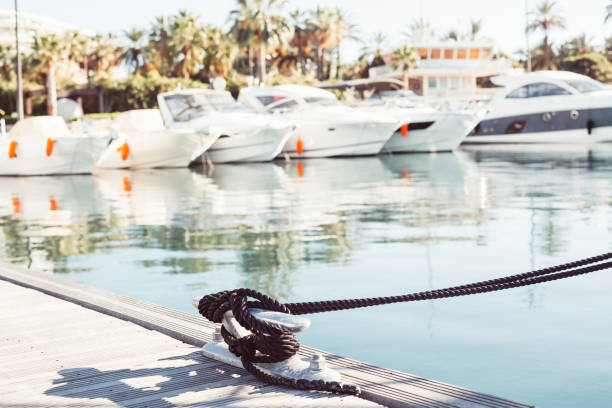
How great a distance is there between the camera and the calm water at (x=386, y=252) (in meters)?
6.10

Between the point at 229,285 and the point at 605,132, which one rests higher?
the point at 605,132

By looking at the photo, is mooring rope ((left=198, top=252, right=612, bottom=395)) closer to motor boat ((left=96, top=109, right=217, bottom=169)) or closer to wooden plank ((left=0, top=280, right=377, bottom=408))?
wooden plank ((left=0, top=280, right=377, bottom=408))

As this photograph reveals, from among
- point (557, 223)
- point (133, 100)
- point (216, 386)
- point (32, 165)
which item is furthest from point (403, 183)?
point (133, 100)

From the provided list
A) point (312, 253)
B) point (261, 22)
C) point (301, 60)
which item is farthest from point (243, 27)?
point (312, 253)

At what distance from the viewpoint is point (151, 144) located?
28906 millimetres

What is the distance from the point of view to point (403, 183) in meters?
21.0

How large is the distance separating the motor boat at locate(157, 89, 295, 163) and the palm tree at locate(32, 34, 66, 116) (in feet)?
73.5

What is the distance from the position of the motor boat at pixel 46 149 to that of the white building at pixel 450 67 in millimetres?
39693

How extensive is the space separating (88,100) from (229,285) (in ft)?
166

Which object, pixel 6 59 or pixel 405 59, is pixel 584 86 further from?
pixel 6 59

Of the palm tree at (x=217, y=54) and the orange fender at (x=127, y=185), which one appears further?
the palm tree at (x=217, y=54)

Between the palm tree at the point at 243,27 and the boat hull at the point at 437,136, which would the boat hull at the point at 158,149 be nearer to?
the boat hull at the point at 437,136

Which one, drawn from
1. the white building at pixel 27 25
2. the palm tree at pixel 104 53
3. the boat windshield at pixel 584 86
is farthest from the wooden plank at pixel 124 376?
the white building at pixel 27 25

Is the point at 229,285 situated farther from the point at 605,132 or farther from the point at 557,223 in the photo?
the point at 605,132
